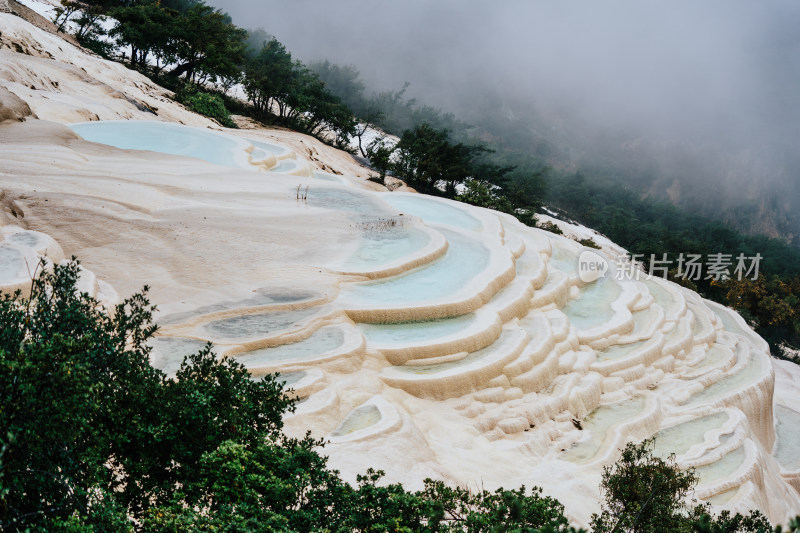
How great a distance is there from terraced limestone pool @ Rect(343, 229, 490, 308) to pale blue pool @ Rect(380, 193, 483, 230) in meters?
2.04

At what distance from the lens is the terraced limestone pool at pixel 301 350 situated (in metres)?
6.84

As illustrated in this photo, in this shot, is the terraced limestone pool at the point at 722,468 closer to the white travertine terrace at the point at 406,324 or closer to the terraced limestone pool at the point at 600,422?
the white travertine terrace at the point at 406,324

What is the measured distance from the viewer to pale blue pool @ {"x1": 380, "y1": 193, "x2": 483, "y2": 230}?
1330cm

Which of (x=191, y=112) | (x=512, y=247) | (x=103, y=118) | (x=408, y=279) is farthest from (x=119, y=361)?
(x=191, y=112)

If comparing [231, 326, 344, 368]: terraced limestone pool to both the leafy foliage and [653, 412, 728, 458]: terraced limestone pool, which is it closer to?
the leafy foliage

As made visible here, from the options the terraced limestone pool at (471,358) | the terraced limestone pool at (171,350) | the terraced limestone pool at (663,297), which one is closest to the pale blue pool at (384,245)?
the terraced limestone pool at (471,358)

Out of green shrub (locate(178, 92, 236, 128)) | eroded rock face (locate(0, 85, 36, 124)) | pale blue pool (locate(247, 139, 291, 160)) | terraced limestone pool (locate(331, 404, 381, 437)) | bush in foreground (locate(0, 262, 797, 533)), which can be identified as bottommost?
terraced limestone pool (locate(331, 404, 381, 437))

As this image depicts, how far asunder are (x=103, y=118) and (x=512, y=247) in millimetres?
12013

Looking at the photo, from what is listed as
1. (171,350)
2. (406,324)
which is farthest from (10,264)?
(406,324)

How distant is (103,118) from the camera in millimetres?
15484

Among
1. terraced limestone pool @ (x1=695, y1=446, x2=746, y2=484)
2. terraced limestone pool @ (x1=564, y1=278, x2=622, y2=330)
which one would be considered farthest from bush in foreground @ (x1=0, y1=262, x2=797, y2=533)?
terraced limestone pool @ (x1=564, y1=278, x2=622, y2=330)

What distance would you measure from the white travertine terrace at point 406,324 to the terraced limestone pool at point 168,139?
1.63 metres

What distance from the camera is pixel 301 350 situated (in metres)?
7.22

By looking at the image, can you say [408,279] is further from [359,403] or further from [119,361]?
[119,361]
